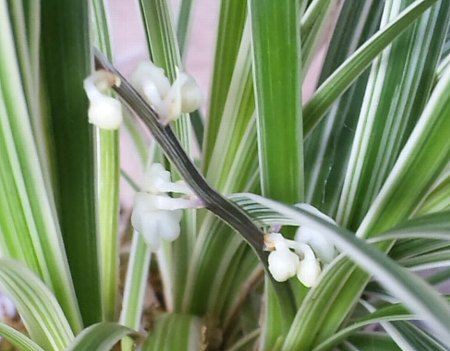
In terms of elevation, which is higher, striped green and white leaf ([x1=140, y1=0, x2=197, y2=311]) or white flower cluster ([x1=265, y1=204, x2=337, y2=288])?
striped green and white leaf ([x1=140, y1=0, x2=197, y2=311])

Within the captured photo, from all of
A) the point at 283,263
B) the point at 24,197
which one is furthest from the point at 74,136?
the point at 283,263

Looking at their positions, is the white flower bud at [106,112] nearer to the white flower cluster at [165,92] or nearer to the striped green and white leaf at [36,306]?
the white flower cluster at [165,92]

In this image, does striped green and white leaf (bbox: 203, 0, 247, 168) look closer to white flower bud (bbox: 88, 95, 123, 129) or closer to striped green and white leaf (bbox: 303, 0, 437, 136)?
striped green and white leaf (bbox: 303, 0, 437, 136)

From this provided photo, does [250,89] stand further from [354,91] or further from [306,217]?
[306,217]

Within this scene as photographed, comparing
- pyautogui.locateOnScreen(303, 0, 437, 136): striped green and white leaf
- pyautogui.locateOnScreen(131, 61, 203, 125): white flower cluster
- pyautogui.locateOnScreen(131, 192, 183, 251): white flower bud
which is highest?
pyautogui.locateOnScreen(303, 0, 437, 136): striped green and white leaf

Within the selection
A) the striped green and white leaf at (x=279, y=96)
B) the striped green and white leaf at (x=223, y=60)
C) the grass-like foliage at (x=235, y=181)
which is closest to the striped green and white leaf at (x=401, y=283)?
the grass-like foliage at (x=235, y=181)

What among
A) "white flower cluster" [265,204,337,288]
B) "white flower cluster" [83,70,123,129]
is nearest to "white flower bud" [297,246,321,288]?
"white flower cluster" [265,204,337,288]

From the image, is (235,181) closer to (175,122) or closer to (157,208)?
(175,122)

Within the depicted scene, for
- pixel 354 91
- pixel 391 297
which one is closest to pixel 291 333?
pixel 391 297
